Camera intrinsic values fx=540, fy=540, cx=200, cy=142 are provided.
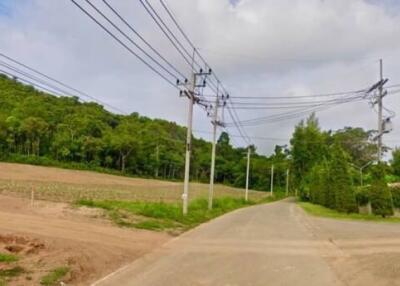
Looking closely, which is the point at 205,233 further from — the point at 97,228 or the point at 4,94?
the point at 4,94

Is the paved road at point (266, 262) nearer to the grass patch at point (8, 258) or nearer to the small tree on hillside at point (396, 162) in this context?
the grass patch at point (8, 258)

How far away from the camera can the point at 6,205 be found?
89.9ft

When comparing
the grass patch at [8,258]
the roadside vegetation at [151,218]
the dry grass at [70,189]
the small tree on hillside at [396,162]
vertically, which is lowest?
the grass patch at [8,258]

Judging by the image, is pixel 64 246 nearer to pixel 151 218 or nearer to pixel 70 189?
pixel 151 218

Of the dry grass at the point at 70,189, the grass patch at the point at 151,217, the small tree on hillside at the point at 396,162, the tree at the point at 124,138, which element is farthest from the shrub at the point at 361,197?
the tree at the point at 124,138

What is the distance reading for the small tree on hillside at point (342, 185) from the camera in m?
45.6

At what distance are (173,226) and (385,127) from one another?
81.5 ft

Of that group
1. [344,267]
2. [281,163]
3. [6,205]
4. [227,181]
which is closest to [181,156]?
[227,181]

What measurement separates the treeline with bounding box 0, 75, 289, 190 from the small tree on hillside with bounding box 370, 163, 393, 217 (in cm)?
4211

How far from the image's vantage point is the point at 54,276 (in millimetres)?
10188

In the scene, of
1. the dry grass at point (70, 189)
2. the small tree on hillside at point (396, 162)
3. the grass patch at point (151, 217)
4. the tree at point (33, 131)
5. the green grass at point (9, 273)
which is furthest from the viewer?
the tree at point (33, 131)

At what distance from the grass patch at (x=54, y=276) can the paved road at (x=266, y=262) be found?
2.68ft

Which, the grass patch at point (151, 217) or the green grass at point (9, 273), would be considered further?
the grass patch at point (151, 217)

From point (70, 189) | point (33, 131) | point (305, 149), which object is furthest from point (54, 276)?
point (33, 131)
